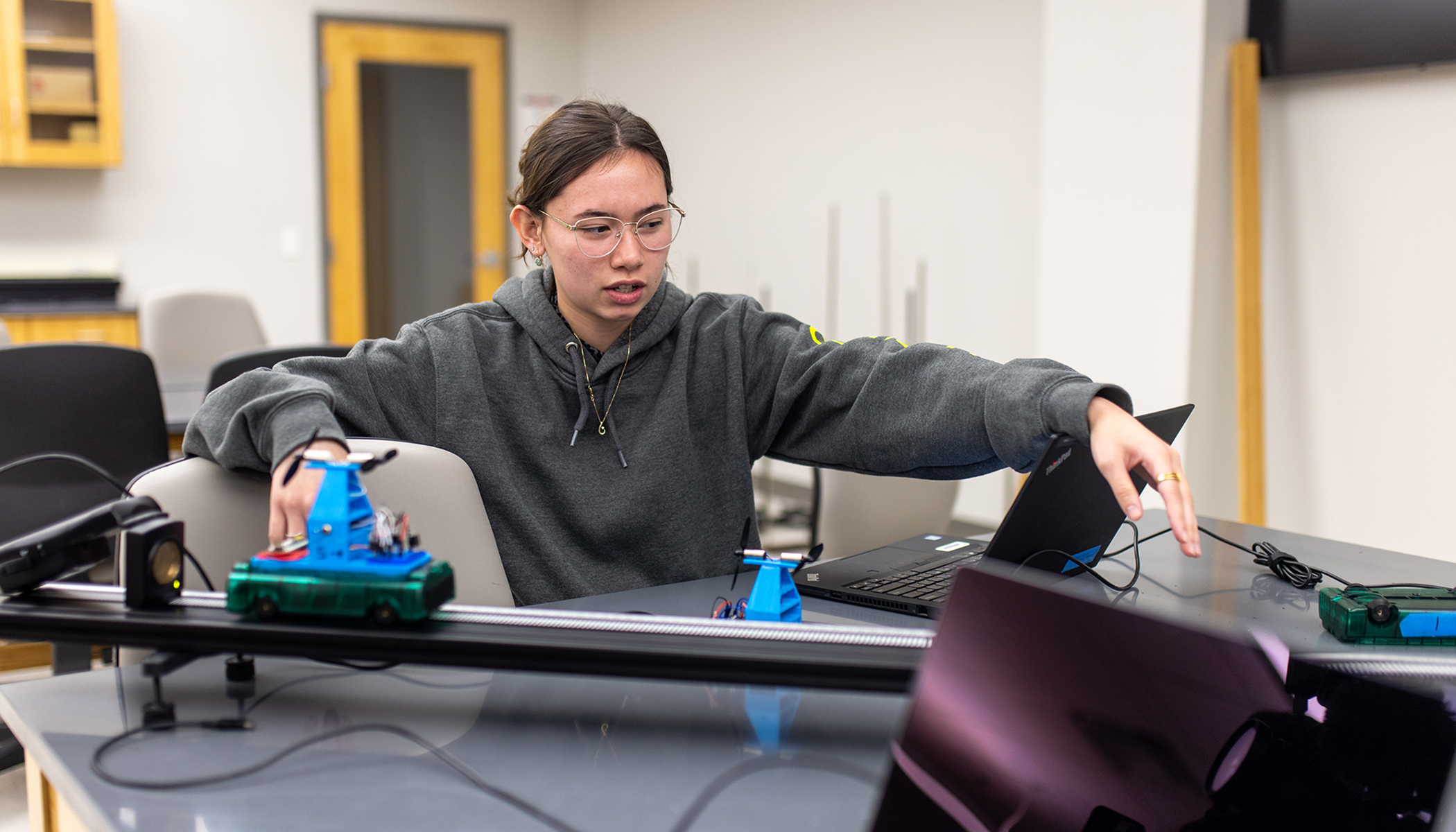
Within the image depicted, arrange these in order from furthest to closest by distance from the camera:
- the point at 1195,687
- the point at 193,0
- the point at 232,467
→ 1. the point at 193,0
2. the point at 232,467
3. the point at 1195,687

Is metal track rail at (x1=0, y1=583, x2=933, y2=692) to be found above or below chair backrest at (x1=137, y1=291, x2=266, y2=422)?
below

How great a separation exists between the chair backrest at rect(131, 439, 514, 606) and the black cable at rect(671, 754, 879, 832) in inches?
17.1

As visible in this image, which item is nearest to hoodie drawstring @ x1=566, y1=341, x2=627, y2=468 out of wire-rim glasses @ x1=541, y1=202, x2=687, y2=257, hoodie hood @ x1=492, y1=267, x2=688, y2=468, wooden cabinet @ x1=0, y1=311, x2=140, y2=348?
hoodie hood @ x1=492, y1=267, x2=688, y2=468

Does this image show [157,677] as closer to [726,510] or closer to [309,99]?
[726,510]

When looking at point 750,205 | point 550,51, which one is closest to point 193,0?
point 550,51

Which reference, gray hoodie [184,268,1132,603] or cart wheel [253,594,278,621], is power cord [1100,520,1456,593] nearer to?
gray hoodie [184,268,1132,603]

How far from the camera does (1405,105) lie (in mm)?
2525

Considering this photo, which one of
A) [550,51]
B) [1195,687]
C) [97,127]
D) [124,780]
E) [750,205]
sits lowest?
[124,780]

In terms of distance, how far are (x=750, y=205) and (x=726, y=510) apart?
11.4 ft

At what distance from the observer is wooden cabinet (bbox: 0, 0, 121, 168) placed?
14.9 ft

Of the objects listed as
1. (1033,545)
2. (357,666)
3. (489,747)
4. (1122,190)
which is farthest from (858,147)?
(489,747)

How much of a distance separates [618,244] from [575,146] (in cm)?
14

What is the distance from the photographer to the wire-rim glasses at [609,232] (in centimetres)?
138

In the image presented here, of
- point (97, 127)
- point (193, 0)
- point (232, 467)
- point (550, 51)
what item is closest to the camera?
point (232, 467)
